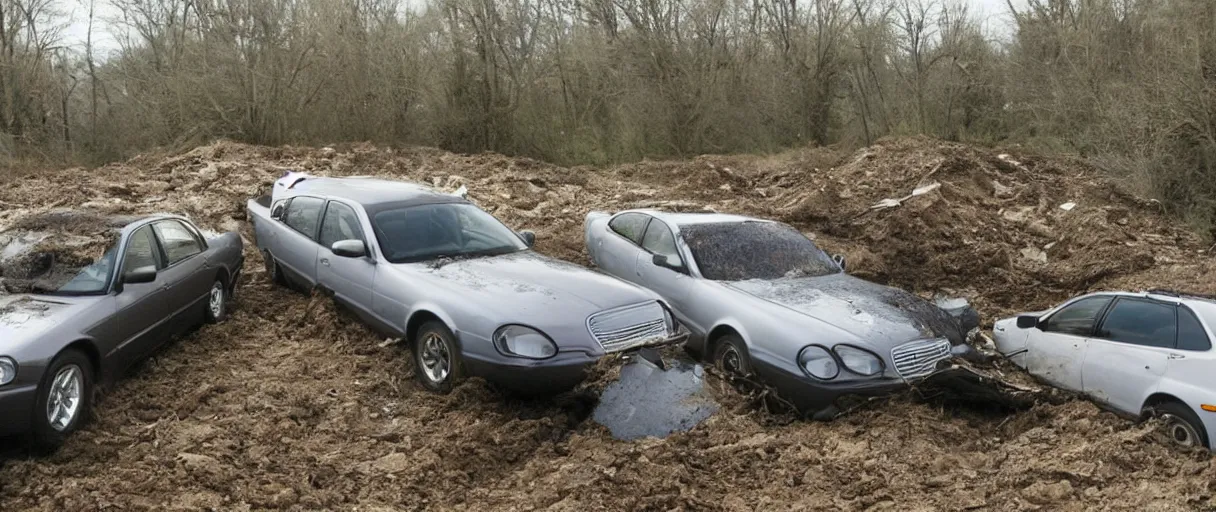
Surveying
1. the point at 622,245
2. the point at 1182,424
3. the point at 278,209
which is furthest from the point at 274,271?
the point at 1182,424

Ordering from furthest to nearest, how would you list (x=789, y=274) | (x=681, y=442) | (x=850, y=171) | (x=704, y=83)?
(x=704, y=83)
(x=850, y=171)
(x=789, y=274)
(x=681, y=442)

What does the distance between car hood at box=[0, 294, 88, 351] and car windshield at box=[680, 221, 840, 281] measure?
4871 millimetres

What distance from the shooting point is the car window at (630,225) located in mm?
9109

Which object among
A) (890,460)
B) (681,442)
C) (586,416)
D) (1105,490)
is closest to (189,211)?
(586,416)

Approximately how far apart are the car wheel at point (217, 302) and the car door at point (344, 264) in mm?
1099

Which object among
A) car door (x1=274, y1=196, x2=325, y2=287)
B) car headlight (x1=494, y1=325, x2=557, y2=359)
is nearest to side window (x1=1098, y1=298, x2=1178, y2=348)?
car headlight (x1=494, y1=325, x2=557, y2=359)

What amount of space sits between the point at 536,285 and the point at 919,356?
2920mm

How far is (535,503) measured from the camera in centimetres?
509

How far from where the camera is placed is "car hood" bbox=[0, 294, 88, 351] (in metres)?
5.53

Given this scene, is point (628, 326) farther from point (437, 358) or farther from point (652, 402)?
point (437, 358)

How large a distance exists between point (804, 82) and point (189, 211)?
56.0ft

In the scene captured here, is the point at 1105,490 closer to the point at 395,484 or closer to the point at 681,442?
the point at 681,442

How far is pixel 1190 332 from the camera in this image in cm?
623

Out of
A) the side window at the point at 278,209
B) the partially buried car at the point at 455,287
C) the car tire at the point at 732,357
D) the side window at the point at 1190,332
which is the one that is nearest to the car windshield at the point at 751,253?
the car tire at the point at 732,357
